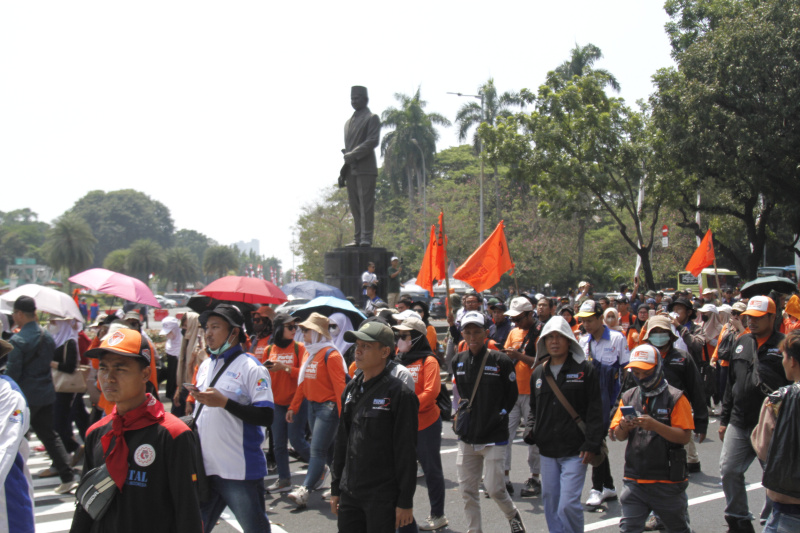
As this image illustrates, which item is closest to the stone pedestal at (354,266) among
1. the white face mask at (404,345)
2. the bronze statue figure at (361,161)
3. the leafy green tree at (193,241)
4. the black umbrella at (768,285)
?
the bronze statue figure at (361,161)

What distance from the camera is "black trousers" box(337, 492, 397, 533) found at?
379cm

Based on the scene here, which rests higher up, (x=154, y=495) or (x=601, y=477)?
(x=154, y=495)

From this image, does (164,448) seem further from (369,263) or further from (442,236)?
(369,263)

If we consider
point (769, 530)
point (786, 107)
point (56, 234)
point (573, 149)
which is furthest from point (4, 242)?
point (769, 530)

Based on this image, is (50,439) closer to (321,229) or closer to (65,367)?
(65,367)

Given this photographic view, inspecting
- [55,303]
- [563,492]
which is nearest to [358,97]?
[55,303]

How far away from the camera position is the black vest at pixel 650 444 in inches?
167

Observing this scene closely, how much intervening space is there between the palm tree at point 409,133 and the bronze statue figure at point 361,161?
37.4 m

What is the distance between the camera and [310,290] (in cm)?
1131

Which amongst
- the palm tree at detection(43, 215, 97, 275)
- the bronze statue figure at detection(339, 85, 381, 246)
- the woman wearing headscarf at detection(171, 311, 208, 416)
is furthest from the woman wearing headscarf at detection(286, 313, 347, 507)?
the palm tree at detection(43, 215, 97, 275)

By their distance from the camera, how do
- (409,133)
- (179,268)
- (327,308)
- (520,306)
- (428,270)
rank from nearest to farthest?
(520,306)
(327,308)
(428,270)
(409,133)
(179,268)

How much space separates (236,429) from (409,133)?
2052 inches

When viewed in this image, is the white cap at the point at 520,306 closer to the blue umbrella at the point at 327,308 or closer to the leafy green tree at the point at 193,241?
the blue umbrella at the point at 327,308

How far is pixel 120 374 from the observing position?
2.90 meters
